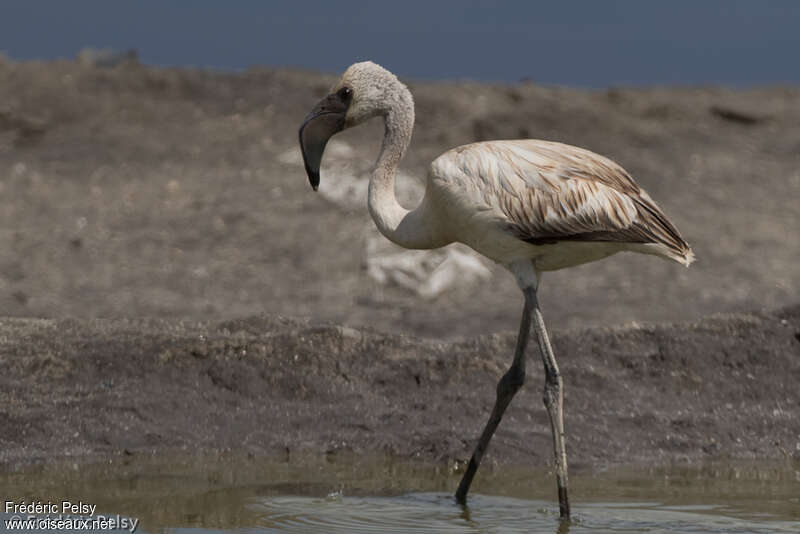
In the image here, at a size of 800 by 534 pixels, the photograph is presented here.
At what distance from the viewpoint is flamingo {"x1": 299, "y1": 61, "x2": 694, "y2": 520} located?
6.17 meters

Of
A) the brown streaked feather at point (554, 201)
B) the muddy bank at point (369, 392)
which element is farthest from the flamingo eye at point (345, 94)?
the muddy bank at point (369, 392)

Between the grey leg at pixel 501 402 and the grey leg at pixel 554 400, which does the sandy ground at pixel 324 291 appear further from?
the grey leg at pixel 554 400

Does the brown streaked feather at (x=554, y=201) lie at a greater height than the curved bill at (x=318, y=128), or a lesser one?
lesser

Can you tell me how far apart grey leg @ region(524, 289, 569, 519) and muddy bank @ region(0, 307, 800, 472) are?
99cm

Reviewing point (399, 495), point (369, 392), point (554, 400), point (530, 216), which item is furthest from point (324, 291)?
point (530, 216)

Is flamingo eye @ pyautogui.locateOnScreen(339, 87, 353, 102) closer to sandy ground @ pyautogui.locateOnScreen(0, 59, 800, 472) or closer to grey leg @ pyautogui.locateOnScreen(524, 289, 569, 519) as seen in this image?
grey leg @ pyautogui.locateOnScreen(524, 289, 569, 519)

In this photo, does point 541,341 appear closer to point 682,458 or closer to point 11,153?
point 682,458

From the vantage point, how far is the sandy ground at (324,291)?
24.8ft

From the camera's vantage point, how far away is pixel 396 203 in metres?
6.63

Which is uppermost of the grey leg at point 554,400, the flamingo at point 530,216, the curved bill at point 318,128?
the curved bill at point 318,128

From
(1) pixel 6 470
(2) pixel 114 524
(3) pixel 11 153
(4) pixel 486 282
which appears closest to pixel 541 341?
(2) pixel 114 524

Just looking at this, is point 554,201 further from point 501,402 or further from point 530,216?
point 501,402

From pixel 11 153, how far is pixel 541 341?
12.9 m

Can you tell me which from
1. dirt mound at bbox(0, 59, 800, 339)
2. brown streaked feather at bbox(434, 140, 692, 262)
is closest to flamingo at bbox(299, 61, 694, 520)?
brown streaked feather at bbox(434, 140, 692, 262)
